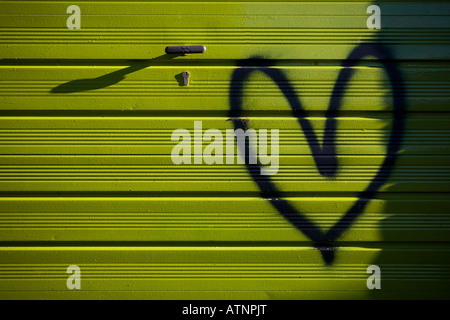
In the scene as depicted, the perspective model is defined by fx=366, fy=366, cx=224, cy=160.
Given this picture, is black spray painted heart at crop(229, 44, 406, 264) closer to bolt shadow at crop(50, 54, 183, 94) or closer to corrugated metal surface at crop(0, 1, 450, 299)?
corrugated metal surface at crop(0, 1, 450, 299)

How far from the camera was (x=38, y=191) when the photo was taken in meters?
2.19

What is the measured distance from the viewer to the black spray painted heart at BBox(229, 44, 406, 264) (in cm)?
218

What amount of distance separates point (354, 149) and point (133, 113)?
1339 millimetres

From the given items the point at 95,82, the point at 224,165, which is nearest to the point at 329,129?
the point at 224,165

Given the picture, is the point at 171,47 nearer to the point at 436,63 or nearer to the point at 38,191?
the point at 38,191

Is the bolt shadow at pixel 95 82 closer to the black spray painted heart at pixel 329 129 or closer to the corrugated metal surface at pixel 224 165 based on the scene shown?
the corrugated metal surface at pixel 224 165

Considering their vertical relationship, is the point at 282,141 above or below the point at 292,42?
below

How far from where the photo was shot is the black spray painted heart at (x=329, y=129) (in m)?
2.18

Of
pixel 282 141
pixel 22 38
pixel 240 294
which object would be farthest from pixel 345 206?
pixel 22 38

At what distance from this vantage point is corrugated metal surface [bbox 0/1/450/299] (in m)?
2.17

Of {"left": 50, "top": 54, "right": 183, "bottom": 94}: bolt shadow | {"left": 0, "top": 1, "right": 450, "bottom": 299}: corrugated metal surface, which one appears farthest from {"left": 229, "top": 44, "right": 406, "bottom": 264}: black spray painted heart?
{"left": 50, "top": 54, "right": 183, "bottom": 94}: bolt shadow

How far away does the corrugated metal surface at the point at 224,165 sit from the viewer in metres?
2.17

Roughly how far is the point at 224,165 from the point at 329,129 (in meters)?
0.66

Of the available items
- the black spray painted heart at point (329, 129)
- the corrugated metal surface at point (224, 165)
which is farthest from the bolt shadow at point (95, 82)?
the black spray painted heart at point (329, 129)
